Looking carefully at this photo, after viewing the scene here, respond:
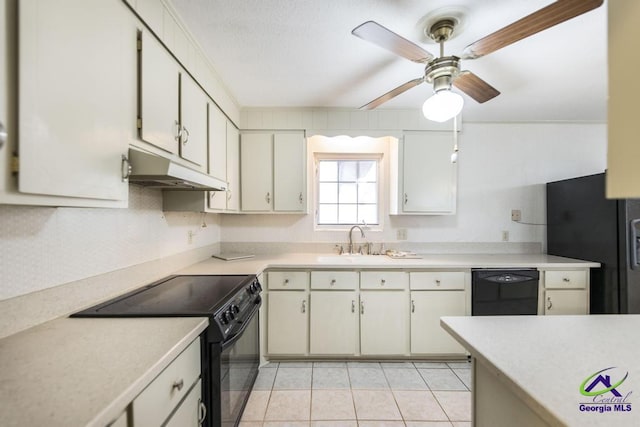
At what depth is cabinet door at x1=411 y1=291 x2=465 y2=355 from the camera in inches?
94.0

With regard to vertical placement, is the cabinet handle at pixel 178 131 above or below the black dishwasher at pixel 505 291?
above

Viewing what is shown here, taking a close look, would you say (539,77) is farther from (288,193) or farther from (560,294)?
(288,193)

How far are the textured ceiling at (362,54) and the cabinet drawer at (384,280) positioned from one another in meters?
1.58

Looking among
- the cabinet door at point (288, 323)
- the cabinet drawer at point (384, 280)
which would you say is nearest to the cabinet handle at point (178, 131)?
the cabinet door at point (288, 323)

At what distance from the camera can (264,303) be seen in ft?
7.79

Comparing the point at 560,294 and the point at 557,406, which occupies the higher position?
the point at 557,406

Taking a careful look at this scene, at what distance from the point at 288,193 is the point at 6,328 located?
203 centimetres

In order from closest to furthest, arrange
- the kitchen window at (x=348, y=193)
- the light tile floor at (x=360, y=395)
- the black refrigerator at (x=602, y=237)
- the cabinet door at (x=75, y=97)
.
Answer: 1. the cabinet door at (x=75, y=97)
2. the light tile floor at (x=360, y=395)
3. the black refrigerator at (x=602, y=237)
4. the kitchen window at (x=348, y=193)

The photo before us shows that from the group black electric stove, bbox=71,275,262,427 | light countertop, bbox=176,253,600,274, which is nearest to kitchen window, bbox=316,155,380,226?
light countertop, bbox=176,253,600,274

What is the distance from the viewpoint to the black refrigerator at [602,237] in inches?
82.9

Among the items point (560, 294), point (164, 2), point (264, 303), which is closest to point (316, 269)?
point (264, 303)

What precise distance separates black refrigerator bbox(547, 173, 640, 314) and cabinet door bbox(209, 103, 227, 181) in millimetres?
3117

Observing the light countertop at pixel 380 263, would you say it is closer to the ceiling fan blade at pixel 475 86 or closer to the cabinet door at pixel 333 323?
the cabinet door at pixel 333 323

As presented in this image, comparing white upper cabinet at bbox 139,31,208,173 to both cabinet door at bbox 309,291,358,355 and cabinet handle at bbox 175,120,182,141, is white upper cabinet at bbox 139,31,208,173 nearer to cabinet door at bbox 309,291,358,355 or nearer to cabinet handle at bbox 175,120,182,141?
cabinet handle at bbox 175,120,182,141
